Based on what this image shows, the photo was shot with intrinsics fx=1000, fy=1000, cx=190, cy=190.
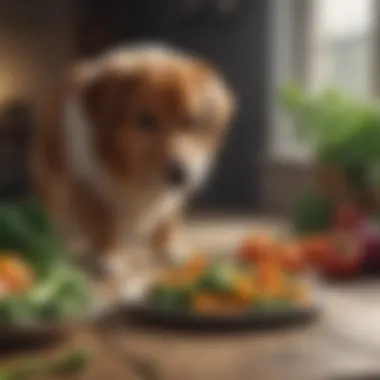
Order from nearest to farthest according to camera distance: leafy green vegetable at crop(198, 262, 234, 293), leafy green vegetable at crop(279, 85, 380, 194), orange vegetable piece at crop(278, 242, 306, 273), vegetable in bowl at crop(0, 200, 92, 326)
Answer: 1. vegetable in bowl at crop(0, 200, 92, 326)
2. leafy green vegetable at crop(198, 262, 234, 293)
3. orange vegetable piece at crop(278, 242, 306, 273)
4. leafy green vegetable at crop(279, 85, 380, 194)

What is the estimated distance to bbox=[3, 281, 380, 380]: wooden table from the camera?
2.83ft

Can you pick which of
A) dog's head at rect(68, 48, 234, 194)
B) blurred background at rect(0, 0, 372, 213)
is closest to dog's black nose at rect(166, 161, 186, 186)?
dog's head at rect(68, 48, 234, 194)

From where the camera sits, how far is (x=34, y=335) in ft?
3.17

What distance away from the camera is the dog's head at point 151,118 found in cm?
153

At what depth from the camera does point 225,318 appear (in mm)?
1047

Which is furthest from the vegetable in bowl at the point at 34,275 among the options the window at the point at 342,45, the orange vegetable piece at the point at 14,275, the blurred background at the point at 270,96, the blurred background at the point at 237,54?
the window at the point at 342,45

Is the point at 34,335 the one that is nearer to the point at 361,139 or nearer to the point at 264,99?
the point at 361,139

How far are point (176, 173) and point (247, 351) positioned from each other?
612 mm

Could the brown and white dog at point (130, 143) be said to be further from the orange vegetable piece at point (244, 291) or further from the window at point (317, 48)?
the window at point (317, 48)

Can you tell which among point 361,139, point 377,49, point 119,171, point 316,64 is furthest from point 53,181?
point 316,64

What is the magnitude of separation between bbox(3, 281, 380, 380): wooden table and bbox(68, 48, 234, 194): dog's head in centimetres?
48

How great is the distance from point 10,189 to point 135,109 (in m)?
1.73

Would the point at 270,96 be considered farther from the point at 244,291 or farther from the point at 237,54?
the point at 244,291

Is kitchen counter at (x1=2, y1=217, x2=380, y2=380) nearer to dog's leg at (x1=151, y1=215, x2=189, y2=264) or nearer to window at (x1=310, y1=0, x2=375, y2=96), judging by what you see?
dog's leg at (x1=151, y1=215, x2=189, y2=264)
